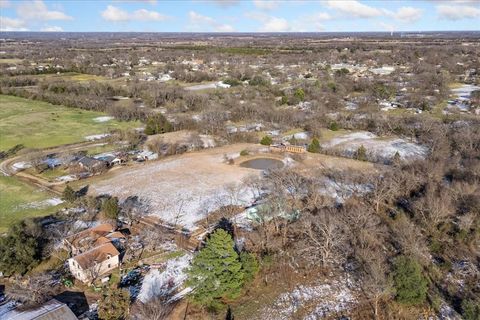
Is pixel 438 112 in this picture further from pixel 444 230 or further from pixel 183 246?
pixel 183 246

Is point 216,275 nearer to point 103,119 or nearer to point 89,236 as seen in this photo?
point 89,236

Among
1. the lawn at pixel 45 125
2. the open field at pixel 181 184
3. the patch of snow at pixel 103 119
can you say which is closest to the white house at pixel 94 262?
the open field at pixel 181 184

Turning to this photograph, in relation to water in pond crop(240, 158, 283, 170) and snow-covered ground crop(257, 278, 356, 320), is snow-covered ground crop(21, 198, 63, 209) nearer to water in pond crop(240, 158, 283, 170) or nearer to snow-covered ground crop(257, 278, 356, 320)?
water in pond crop(240, 158, 283, 170)

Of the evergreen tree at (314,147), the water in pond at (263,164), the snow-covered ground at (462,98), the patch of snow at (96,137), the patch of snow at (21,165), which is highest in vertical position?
the snow-covered ground at (462,98)

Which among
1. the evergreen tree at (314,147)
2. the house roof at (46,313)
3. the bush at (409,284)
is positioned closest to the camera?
the house roof at (46,313)

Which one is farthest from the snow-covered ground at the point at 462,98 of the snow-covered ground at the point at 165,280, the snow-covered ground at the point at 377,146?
the snow-covered ground at the point at 165,280

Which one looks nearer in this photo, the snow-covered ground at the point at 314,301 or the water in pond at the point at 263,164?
the snow-covered ground at the point at 314,301

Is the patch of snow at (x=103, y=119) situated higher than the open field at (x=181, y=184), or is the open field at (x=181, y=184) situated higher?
the patch of snow at (x=103, y=119)

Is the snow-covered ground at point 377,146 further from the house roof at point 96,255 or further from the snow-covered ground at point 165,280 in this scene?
the house roof at point 96,255

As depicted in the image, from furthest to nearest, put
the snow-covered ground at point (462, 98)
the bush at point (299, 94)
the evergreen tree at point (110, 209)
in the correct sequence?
the bush at point (299, 94) < the snow-covered ground at point (462, 98) < the evergreen tree at point (110, 209)
